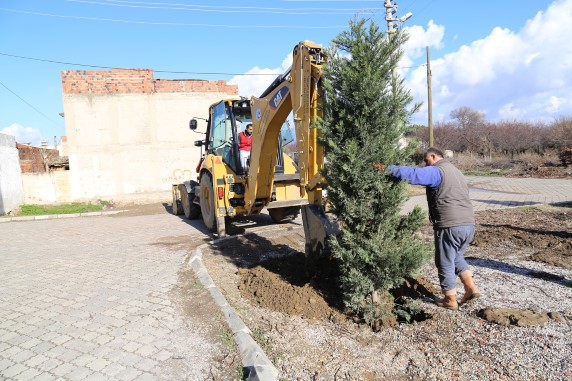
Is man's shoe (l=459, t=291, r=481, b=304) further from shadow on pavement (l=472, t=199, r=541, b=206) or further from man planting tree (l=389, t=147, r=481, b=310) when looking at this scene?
shadow on pavement (l=472, t=199, r=541, b=206)

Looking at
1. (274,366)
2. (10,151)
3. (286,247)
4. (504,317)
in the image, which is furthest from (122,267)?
(10,151)

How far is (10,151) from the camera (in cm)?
1493

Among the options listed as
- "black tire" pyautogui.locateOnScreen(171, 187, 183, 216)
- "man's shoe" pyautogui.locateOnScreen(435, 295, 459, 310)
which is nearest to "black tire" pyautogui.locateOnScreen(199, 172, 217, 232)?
"black tire" pyautogui.locateOnScreen(171, 187, 183, 216)

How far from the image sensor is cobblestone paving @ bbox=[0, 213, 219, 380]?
326 centimetres

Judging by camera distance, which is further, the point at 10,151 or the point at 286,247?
the point at 10,151

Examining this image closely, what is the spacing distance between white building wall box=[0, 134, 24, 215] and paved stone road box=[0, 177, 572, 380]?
6.00 m

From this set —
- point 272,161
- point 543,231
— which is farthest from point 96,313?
point 543,231

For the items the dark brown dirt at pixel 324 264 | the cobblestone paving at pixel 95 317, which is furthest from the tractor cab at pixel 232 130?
the cobblestone paving at pixel 95 317

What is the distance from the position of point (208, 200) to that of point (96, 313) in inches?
204

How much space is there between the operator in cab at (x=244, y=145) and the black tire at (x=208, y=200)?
0.94 m

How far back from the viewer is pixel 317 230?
4.51 metres

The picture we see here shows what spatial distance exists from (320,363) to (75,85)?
16988mm

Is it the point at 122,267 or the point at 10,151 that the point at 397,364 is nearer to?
the point at 122,267

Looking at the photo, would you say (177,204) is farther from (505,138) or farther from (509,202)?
(505,138)
